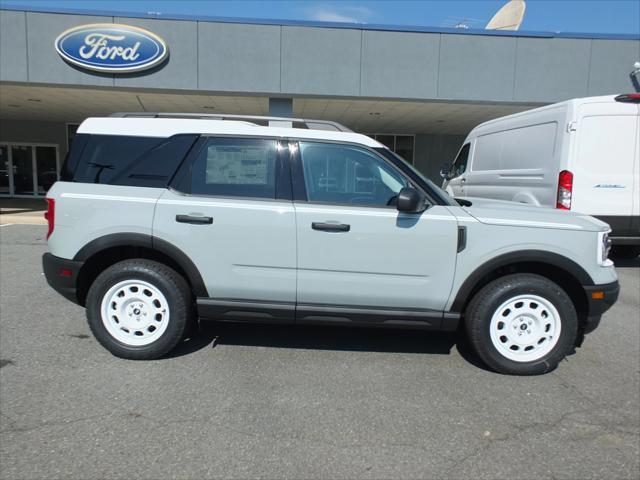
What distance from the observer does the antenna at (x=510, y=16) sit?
15.2m

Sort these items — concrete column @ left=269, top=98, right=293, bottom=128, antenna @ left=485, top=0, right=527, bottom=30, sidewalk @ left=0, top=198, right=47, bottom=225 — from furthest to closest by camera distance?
1. antenna @ left=485, top=0, right=527, bottom=30
2. sidewalk @ left=0, top=198, right=47, bottom=225
3. concrete column @ left=269, top=98, right=293, bottom=128

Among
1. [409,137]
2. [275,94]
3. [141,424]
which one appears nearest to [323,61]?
[275,94]

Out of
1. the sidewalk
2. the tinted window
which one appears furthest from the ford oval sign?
the tinted window

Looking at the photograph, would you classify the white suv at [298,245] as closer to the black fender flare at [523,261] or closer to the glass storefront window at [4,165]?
the black fender flare at [523,261]

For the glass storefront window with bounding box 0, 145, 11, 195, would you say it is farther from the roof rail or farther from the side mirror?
the side mirror

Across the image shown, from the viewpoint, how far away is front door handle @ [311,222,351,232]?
371 cm

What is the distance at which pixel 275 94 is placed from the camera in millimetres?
12812

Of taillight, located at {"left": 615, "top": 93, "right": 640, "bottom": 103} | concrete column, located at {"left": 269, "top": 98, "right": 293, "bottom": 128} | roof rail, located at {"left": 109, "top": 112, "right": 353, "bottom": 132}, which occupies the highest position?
concrete column, located at {"left": 269, "top": 98, "right": 293, "bottom": 128}

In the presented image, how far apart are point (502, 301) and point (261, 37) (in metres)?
10.8

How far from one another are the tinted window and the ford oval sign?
9.78 meters

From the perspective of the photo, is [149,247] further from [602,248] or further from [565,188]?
[565,188]

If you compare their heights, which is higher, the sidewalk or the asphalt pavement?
the sidewalk

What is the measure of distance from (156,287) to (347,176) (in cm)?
182

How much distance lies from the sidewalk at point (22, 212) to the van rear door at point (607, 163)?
521 inches
